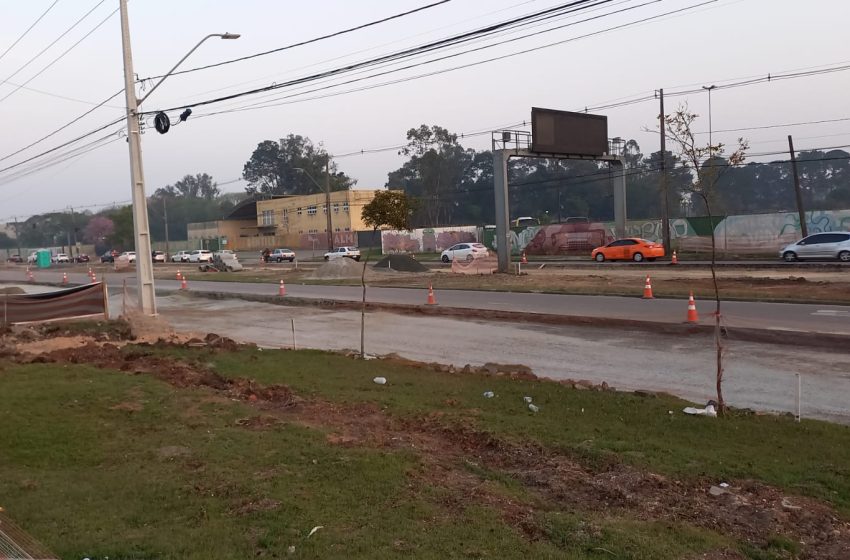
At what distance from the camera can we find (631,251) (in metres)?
42.9

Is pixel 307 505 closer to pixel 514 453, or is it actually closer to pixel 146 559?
pixel 146 559

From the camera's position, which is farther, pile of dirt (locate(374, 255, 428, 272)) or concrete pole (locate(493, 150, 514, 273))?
pile of dirt (locate(374, 255, 428, 272))

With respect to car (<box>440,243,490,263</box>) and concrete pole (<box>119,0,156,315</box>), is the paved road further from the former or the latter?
car (<box>440,243,490,263</box>)

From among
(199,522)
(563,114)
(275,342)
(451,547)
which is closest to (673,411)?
(451,547)

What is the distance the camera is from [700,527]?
16.2 ft

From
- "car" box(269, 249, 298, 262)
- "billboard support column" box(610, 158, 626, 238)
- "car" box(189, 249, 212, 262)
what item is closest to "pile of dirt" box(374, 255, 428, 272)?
"billboard support column" box(610, 158, 626, 238)

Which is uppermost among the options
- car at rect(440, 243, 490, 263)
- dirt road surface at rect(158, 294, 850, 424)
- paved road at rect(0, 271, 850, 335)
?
car at rect(440, 243, 490, 263)

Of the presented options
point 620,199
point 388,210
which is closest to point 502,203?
point 620,199

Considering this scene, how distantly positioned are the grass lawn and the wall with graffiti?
57.2 m

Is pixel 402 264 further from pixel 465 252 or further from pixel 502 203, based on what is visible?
pixel 502 203

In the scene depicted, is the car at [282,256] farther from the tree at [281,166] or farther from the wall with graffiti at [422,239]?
the tree at [281,166]

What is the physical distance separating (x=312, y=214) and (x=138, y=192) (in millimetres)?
74966

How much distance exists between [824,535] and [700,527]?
0.82 metres

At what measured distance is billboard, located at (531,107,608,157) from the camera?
36.3 metres
